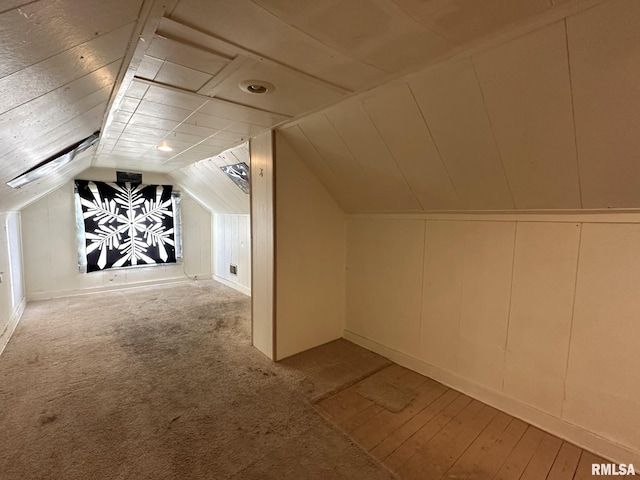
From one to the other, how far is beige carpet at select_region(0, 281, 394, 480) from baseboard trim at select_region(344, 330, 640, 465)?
0.92 ft

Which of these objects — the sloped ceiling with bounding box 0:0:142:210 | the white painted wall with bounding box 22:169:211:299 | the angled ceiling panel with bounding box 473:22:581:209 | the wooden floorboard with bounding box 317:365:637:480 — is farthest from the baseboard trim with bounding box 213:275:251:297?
the angled ceiling panel with bounding box 473:22:581:209

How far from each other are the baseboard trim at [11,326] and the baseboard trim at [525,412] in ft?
11.9

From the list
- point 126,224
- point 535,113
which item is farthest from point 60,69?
point 126,224

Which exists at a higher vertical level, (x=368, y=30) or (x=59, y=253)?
(x=368, y=30)

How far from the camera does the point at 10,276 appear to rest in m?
3.38

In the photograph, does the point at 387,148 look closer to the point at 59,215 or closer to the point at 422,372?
the point at 422,372

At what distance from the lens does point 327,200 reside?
9.73 ft

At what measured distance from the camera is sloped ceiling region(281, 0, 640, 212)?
3.72 feet

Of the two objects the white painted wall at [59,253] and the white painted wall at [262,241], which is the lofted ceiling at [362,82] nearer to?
the white painted wall at [262,241]

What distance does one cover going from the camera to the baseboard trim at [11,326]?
9.38ft

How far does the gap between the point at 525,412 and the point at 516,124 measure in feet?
5.84

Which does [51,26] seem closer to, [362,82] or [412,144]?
[362,82]

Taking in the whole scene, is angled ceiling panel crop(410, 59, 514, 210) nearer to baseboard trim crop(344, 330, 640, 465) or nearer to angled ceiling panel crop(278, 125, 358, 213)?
angled ceiling panel crop(278, 125, 358, 213)

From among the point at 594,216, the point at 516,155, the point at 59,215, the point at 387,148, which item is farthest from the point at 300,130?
the point at 59,215
